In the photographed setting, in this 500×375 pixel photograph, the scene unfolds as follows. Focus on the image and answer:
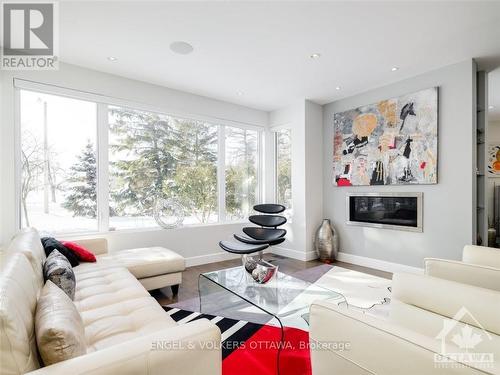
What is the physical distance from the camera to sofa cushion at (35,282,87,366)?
3.06 feet

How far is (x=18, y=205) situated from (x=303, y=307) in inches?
128

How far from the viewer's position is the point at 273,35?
264 centimetres

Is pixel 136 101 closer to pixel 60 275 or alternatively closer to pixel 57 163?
pixel 57 163

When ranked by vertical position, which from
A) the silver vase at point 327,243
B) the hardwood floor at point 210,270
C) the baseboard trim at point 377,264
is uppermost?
the silver vase at point 327,243

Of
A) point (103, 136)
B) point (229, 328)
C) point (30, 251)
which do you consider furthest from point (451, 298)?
point (103, 136)

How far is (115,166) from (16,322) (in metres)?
3.05

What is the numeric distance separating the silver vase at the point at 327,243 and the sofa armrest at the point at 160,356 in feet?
11.8

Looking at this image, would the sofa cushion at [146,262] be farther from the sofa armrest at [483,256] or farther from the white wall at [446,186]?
the white wall at [446,186]

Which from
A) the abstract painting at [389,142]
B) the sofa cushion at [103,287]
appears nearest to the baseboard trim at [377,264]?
the abstract painting at [389,142]

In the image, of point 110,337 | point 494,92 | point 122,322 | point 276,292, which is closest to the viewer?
point 110,337

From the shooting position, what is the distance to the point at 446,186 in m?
3.35

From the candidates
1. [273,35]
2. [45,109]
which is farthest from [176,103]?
[273,35]

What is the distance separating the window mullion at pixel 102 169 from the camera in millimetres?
3516

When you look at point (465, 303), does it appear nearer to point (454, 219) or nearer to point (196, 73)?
point (454, 219)
